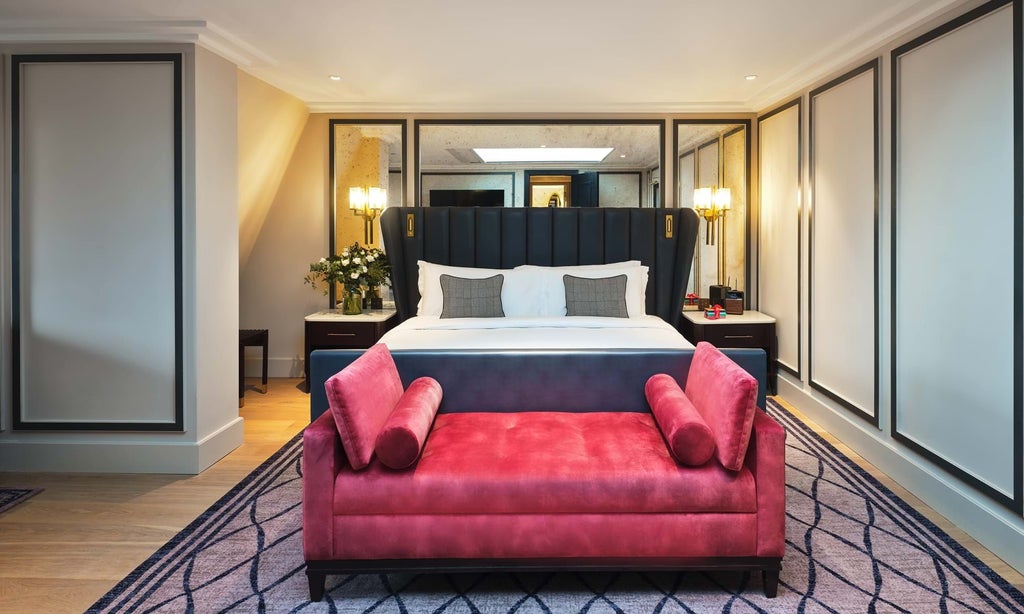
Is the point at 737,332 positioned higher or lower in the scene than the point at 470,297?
lower

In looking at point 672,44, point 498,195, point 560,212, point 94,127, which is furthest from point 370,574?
point 498,195

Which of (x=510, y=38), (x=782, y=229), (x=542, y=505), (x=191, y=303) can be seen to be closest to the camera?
(x=542, y=505)

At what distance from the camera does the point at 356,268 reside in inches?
186

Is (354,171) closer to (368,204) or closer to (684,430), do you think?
(368,204)

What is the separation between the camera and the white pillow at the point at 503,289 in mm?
4316

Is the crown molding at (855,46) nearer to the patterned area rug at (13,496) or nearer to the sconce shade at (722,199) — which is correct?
the sconce shade at (722,199)

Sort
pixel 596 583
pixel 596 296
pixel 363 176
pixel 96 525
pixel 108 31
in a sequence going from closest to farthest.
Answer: pixel 596 583 < pixel 96 525 < pixel 108 31 < pixel 596 296 < pixel 363 176

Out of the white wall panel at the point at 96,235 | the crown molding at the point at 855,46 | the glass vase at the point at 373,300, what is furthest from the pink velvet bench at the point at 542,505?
the glass vase at the point at 373,300

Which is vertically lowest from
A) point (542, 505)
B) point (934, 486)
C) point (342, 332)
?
point (934, 486)

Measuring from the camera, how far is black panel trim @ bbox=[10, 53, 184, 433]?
3.12 metres

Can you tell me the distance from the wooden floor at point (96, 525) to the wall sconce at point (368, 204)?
1939 mm

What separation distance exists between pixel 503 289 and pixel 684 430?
249 centimetres

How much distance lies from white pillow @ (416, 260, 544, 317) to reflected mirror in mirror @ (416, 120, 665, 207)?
2.18ft

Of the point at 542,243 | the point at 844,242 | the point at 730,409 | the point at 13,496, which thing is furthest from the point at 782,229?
the point at 13,496
